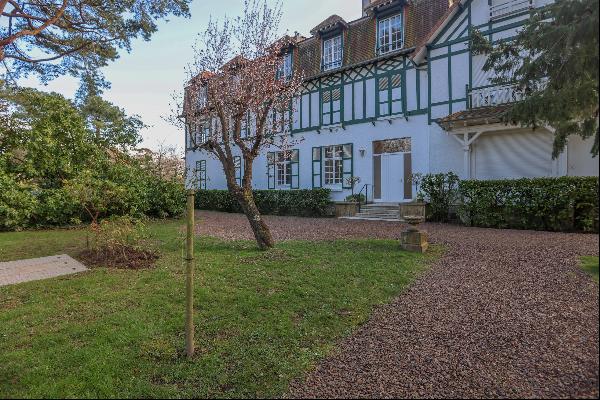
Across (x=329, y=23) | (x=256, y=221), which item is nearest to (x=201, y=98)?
(x=256, y=221)

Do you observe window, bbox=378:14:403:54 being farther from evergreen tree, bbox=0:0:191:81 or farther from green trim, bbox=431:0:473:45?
evergreen tree, bbox=0:0:191:81

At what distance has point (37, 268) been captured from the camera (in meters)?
6.46

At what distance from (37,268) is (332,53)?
14.3m

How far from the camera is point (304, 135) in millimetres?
17875

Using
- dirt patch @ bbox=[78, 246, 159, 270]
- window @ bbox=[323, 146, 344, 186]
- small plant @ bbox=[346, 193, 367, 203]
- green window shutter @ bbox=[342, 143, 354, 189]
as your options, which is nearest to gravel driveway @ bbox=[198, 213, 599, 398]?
dirt patch @ bbox=[78, 246, 159, 270]

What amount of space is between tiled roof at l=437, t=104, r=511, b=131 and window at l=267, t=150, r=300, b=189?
755cm

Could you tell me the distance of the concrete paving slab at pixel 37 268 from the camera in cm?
584

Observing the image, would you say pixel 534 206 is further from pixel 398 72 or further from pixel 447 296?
pixel 398 72

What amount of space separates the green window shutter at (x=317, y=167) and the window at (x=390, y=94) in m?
3.52

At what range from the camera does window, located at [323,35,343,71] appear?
16625 mm

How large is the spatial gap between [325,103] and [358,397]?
15493 mm

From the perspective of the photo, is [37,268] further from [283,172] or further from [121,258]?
[283,172]

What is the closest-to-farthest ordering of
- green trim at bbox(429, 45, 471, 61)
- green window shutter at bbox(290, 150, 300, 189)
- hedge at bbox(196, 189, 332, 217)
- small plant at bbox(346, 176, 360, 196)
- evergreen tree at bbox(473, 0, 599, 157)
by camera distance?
evergreen tree at bbox(473, 0, 599, 157), green trim at bbox(429, 45, 471, 61), small plant at bbox(346, 176, 360, 196), hedge at bbox(196, 189, 332, 217), green window shutter at bbox(290, 150, 300, 189)

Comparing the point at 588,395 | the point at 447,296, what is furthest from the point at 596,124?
the point at 447,296
